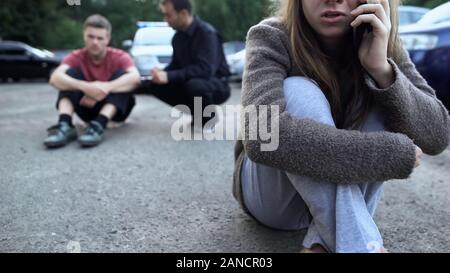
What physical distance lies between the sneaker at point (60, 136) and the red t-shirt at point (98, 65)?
0.48m

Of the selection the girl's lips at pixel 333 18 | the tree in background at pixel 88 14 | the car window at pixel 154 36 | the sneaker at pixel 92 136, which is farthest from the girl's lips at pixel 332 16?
the car window at pixel 154 36

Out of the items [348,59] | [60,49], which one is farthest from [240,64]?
[60,49]

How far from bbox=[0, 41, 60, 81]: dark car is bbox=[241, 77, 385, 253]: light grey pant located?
454 inches

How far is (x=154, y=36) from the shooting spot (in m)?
4.17

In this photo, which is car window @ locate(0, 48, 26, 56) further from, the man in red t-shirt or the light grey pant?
the light grey pant

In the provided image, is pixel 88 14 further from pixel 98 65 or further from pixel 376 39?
pixel 376 39

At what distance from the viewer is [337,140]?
3.43 feet

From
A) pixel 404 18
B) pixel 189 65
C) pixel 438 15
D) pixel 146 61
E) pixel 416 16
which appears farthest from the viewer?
pixel 146 61

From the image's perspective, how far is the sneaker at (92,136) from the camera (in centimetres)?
291

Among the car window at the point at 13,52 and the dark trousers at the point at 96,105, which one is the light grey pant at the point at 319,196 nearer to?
the dark trousers at the point at 96,105

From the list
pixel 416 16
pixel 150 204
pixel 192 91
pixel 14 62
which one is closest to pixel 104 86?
pixel 192 91

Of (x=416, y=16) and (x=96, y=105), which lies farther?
(x=96, y=105)

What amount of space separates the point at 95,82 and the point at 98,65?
230 millimetres

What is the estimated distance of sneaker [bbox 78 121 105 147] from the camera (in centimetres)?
291
